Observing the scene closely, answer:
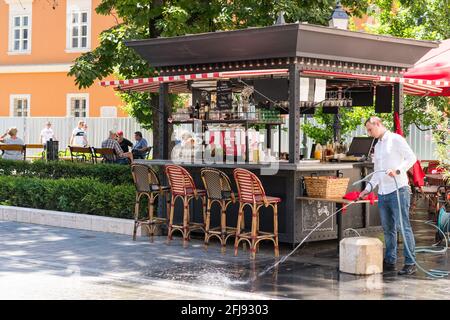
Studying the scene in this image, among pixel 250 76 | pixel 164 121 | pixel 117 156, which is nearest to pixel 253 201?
pixel 250 76

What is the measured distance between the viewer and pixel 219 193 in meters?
12.2

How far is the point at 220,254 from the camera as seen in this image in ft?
39.5

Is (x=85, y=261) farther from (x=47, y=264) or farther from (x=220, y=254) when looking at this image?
(x=220, y=254)

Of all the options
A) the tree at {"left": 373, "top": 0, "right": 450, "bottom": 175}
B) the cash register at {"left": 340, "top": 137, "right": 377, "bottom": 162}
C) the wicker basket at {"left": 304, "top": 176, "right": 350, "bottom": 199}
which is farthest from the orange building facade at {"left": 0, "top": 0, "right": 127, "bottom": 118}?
the wicker basket at {"left": 304, "top": 176, "right": 350, "bottom": 199}

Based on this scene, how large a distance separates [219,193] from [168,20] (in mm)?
5830

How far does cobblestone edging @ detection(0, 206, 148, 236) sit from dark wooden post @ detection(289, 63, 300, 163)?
3111mm

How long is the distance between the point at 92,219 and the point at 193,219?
203cm

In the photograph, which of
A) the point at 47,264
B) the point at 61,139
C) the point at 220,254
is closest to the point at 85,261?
the point at 47,264

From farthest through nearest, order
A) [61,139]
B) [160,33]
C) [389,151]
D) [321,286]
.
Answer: [61,139] → [160,33] → [389,151] → [321,286]

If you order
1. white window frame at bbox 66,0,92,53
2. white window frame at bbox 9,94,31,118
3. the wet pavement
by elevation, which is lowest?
the wet pavement

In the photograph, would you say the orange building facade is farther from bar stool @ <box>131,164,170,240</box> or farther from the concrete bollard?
the concrete bollard

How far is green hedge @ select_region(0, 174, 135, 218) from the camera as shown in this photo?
48.1 feet
